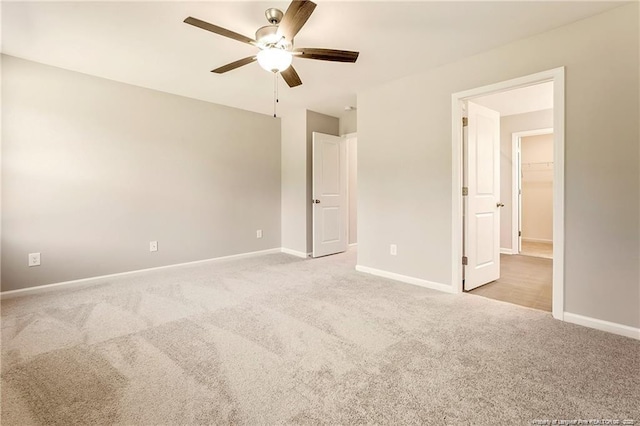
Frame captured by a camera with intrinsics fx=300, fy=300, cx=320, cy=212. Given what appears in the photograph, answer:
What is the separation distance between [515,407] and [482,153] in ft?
8.60

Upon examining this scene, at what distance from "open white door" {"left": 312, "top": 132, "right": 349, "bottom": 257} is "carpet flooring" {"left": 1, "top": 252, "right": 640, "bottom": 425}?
1924 millimetres

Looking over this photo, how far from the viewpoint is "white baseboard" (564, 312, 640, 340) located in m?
2.13

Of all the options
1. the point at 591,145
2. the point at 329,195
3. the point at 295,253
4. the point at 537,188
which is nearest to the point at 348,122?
the point at 329,195

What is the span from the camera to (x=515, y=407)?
1.43 metres

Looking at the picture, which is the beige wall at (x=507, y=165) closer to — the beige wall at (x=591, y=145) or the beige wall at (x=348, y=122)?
the beige wall at (x=348, y=122)

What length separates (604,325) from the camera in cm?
224

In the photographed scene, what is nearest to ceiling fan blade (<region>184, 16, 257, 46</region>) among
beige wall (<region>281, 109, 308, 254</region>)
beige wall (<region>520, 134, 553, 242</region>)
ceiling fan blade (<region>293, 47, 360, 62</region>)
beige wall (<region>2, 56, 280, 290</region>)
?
ceiling fan blade (<region>293, 47, 360, 62</region>)

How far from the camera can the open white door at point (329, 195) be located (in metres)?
4.81

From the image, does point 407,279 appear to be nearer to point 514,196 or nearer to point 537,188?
point 514,196

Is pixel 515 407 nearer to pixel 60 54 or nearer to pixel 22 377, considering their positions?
pixel 22 377

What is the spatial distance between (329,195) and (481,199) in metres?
2.37

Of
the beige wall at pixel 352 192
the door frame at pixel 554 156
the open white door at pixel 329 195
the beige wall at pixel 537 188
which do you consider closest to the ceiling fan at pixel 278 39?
the door frame at pixel 554 156

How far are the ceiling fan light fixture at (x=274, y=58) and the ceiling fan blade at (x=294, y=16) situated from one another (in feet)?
0.33

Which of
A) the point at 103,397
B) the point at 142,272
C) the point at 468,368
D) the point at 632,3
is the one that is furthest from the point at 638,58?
the point at 142,272
